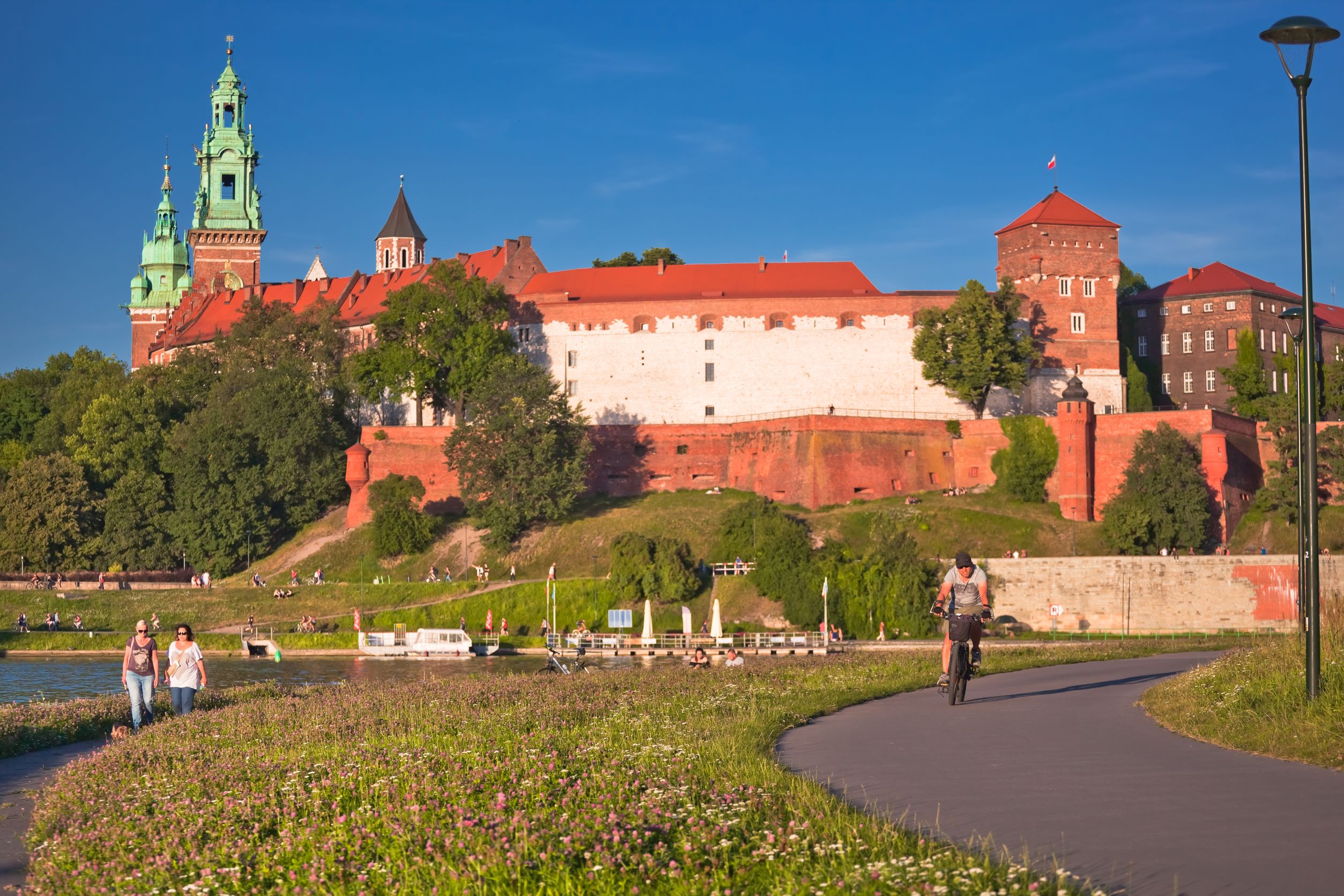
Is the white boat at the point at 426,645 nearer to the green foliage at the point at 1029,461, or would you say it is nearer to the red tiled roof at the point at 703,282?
the green foliage at the point at 1029,461

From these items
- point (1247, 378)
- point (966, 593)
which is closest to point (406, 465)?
point (1247, 378)

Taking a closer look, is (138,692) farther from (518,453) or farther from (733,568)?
(518,453)

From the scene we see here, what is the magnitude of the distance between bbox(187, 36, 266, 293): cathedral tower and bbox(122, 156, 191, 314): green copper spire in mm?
2564

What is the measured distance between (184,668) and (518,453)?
155 ft

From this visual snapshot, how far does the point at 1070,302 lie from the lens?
7419 cm

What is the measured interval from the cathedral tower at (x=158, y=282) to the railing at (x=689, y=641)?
66.5 meters

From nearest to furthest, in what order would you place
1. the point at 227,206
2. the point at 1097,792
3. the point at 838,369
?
the point at 1097,792, the point at 838,369, the point at 227,206

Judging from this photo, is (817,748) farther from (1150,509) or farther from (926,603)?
(1150,509)

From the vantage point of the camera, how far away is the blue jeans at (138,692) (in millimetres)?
15727

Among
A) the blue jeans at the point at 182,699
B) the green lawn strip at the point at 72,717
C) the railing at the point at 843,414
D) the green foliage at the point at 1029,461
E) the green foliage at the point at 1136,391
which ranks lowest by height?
the green lawn strip at the point at 72,717

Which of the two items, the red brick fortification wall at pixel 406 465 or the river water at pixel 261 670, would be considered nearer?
the river water at pixel 261 670

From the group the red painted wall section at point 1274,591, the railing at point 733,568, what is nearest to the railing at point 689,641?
the railing at point 733,568

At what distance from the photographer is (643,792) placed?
9.62m

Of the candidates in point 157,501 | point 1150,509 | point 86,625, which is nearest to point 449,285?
point 157,501
